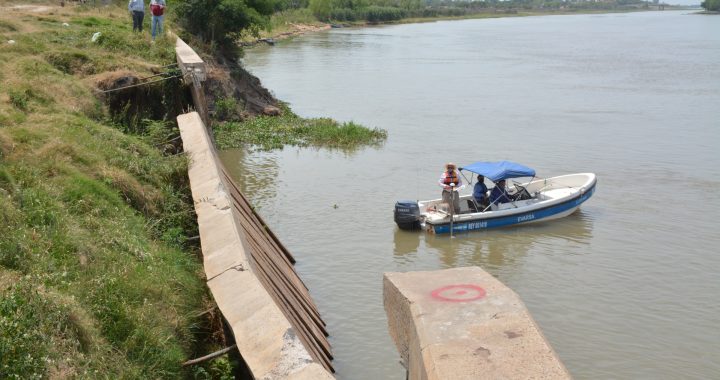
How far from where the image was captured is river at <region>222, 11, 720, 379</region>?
12555mm

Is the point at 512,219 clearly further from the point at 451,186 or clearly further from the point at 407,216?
the point at 407,216

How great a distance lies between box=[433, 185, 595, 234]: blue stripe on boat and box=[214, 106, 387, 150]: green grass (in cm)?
919

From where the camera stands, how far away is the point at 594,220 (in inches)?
750

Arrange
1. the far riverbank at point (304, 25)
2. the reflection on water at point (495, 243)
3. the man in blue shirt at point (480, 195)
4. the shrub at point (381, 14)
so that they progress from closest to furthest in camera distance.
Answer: the reflection on water at point (495, 243), the man in blue shirt at point (480, 195), the far riverbank at point (304, 25), the shrub at point (381, 14)

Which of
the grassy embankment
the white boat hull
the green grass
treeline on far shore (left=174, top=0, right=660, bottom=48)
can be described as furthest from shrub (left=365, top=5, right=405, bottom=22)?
the grassy embankment

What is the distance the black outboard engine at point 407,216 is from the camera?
17609 millimetres

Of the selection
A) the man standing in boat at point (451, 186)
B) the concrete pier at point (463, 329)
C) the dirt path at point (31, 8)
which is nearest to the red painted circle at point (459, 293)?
the concrete pier at point (463, 329)

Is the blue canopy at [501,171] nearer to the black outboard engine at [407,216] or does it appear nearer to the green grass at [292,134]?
the black outboard engine at [407,216]

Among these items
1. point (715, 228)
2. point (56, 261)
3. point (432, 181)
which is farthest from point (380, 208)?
point (56, 261)

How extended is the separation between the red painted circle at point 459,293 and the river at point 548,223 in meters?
5.72

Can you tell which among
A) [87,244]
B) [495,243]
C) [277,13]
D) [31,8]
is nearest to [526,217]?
[495,243]

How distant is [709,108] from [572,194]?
19655 mm

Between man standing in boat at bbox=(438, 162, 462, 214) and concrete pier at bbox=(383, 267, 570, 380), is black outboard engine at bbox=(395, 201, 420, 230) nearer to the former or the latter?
man standing in boat at bbox=(438, 162, 462, 214)

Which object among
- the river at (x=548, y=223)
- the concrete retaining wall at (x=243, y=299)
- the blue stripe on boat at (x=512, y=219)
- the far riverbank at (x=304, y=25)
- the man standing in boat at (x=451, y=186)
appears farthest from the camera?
the far riverbank at (x=304, y=25)
